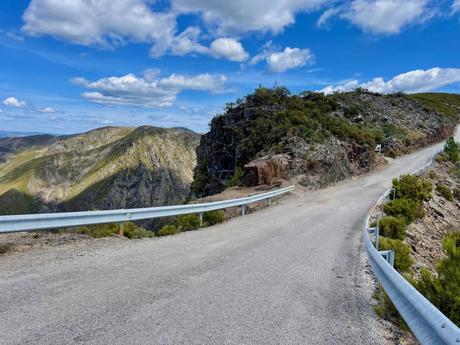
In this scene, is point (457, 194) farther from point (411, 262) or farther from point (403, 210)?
point (411, 262)

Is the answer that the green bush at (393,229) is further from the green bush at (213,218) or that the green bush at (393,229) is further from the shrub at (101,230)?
the shrub at (101,230)

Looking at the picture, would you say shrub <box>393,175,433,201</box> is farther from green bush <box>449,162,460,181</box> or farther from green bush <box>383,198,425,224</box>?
green bush <box>449,162,460,181</box>

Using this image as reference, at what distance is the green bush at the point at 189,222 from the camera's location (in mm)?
13136

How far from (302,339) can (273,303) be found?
44.3 inches

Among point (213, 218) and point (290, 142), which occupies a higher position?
point (290, 142)

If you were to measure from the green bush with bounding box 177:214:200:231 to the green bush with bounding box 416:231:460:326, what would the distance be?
8.24m

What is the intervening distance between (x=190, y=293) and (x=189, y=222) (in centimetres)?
801

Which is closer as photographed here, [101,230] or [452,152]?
[101,230]

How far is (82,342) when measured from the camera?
387 cm

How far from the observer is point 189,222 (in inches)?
534

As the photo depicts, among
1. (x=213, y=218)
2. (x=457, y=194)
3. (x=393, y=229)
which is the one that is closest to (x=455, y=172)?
(x=457, y=194)

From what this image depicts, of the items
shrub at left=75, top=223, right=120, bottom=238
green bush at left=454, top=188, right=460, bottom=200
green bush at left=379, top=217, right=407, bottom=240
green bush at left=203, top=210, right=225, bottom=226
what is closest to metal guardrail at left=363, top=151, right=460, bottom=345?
shrub at left=75, top=223, right=120, bottom=238

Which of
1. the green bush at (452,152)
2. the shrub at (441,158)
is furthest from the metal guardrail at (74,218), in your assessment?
the green bush at (452,152)

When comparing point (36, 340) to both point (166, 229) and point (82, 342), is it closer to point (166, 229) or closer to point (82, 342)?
point (82, 342)
